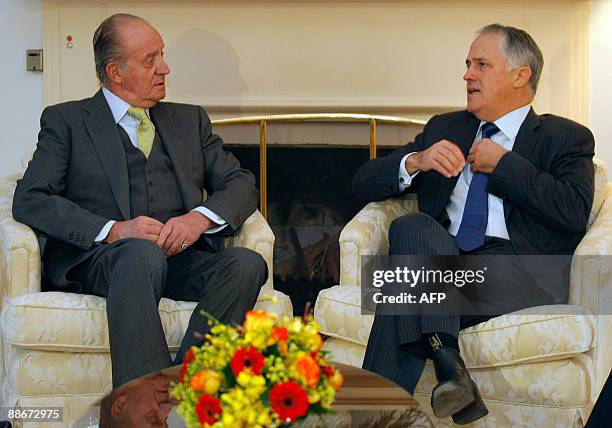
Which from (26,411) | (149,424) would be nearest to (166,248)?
(26,411)

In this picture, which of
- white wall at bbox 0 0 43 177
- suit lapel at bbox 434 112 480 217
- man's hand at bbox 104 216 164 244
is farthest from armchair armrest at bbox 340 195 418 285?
white wall at bbox 0 0 43 177

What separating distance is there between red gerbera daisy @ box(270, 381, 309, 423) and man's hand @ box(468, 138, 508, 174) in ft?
4.86

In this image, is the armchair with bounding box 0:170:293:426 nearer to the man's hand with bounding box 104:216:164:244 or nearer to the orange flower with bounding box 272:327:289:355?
the man's hand with bounding box 104:216:164:244

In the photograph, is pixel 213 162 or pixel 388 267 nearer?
pixel 388 267

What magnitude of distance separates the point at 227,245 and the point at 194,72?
3.78 feet

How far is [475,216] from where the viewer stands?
10.3ft

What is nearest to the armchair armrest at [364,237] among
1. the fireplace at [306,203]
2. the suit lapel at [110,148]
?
the suit lapel at [110,148]

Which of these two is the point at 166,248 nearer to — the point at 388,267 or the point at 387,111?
the point at 388,267

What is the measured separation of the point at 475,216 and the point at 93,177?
1.11m

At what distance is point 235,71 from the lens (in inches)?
167

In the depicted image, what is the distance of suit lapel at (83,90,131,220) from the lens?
3188 mm

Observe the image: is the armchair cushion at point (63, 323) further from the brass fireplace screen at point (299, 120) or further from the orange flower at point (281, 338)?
the brass fireplace screen at point (299, 120)

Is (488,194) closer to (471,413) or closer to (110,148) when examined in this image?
(471,413)

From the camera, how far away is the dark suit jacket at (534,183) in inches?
119
